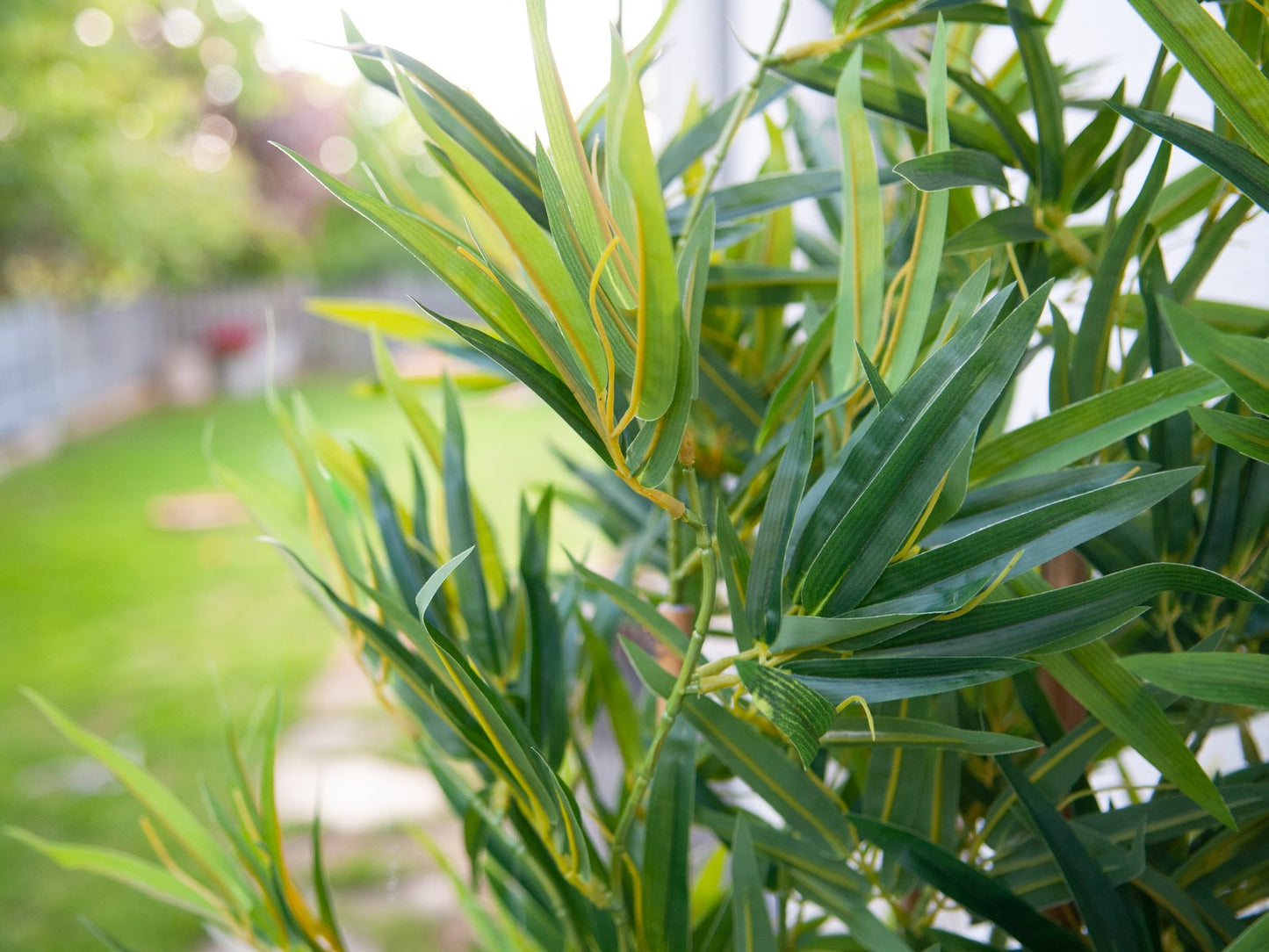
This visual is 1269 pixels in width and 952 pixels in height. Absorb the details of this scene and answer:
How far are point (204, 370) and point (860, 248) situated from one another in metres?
6.98

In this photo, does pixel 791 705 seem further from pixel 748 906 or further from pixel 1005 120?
pixel 1005 120

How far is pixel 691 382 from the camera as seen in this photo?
0.76 feet

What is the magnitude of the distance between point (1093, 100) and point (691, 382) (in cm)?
29

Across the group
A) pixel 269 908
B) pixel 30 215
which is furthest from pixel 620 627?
pixel 30 215

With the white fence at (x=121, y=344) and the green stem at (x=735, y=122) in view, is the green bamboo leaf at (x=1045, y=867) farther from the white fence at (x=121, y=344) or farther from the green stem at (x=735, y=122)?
the white fence at (x=121, y=344)

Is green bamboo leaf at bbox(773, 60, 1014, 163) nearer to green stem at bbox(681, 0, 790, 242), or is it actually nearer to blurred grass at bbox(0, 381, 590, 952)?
green stem at bbox(681, 0, 790, 242)

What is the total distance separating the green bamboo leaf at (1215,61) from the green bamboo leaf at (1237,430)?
0.08m

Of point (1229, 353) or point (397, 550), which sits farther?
point (397, 550)

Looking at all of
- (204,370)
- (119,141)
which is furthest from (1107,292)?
(204,370)

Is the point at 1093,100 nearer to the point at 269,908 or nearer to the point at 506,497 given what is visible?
the point at 269,908

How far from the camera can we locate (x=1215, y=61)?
0.81 feet

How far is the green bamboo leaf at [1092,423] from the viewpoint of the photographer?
264 millimetres

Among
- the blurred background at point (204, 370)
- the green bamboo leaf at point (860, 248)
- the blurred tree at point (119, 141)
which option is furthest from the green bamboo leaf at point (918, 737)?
the blurred tree at point (119, 141)

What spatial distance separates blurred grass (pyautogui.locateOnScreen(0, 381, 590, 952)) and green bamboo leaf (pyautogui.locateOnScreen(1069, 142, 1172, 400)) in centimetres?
29
